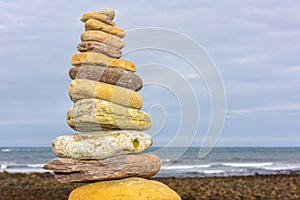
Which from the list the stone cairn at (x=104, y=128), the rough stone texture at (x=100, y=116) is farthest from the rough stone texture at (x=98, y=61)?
the rough stone texture at (x=100, y=116)

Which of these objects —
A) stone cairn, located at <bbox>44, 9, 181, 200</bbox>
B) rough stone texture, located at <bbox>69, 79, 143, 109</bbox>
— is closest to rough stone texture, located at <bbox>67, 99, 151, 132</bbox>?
stone cairn, located at <bbox>44, 9, 181, 200</bbox>

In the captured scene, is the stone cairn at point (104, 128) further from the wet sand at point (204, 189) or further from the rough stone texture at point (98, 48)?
the wet sand at point (204, 189)

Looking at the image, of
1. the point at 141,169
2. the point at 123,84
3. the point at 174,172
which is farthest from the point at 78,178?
the point at 174,172

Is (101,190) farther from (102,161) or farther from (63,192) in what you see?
(63,192)

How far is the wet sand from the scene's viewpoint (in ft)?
65.2

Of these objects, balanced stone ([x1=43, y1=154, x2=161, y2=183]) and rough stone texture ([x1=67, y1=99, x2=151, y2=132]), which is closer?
rough stone texture ([x1=67, y1=99, x2=151, y2=132])

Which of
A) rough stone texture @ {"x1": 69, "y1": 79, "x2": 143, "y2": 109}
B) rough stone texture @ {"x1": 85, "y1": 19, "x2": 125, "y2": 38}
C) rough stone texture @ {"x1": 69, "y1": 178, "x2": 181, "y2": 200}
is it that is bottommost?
rough stone texture @ {"x1": 69, "y1": 178, "x2": 181, "y2": 200}

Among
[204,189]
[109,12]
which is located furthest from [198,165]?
[109,12]

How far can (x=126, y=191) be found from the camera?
35.6ft

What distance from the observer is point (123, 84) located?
11.4 meters

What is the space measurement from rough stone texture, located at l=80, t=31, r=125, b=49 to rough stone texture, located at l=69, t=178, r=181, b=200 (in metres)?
3.04

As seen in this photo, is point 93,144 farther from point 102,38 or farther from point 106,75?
point 102,38

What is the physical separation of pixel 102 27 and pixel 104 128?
2269 mm

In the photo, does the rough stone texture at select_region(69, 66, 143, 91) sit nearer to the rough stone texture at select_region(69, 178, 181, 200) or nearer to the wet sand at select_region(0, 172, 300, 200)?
the rough stone texture at select_region(69, 178, 181, 200)
